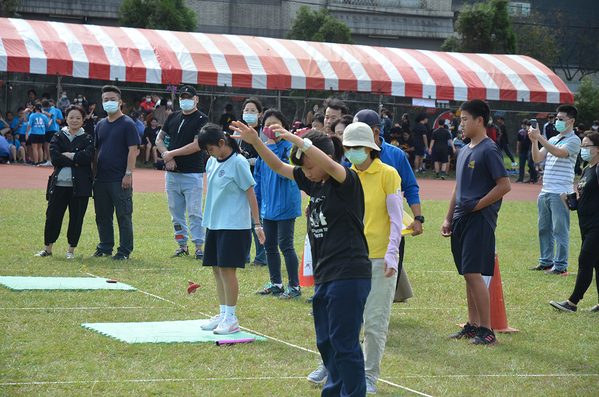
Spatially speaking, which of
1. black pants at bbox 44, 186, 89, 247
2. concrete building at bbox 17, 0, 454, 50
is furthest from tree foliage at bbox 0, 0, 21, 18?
black pants at bbox 44, 186, 89, 247

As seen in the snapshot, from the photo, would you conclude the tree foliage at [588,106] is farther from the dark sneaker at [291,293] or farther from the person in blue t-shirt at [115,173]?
the dark sneaker at [291,293]

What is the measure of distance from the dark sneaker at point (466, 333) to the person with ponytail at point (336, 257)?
2.42m

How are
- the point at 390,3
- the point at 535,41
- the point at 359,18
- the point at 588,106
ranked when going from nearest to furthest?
the point at 588,106 < the point at 535,41 < the point at 359,18 < the point at 390,3

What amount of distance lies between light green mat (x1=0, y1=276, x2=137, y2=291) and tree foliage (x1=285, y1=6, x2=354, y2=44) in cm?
2958

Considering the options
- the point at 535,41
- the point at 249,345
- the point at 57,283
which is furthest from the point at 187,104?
the point at 535,41

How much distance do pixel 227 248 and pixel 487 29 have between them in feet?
105

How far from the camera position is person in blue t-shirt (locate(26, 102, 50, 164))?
1962 cm

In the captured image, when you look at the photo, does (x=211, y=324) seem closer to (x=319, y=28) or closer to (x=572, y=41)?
(x=319, y=28)

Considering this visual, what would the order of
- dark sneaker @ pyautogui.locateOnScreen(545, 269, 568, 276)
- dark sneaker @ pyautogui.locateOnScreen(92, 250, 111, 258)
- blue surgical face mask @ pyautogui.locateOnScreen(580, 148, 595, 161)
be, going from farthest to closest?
dark sneaker @ pyautogui.locateOnScreen(545, 269, 568, 276)
dark sneaker @ pyautogui.locateOnScreen(92, 250, 111, 258)
blue surgical face mask @ pyautogui.locateOnScreen(580, 148, 595, 161)

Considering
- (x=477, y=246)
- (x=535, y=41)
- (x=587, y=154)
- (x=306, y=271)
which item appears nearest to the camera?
(x=477, y=246)

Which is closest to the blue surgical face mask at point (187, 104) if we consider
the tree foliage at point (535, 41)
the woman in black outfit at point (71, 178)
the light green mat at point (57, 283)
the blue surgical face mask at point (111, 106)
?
the blue surgical face mask at point (111, 106)

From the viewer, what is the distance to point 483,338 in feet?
18.6

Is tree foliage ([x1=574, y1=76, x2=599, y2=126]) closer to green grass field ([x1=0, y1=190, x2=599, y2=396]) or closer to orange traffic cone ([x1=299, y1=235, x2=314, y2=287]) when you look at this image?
green grass field ([x1=0, y1=190, x2=599, y2=396])

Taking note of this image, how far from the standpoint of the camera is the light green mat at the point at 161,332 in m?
5.29
